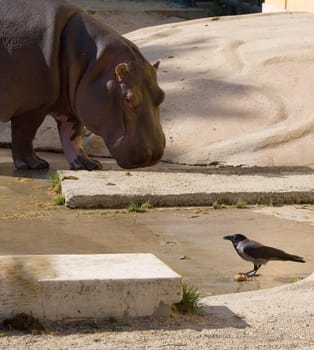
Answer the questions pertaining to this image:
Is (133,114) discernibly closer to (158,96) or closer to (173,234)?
(158,96)

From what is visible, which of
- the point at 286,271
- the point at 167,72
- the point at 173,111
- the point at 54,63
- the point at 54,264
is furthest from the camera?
the point at 167,72

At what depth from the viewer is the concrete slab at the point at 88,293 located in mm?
4840

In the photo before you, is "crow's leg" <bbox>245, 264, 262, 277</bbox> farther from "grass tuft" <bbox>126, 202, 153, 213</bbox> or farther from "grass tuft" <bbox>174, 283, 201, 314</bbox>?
"grass tuft" <bbox>126, 202, 153, 213</bbox>

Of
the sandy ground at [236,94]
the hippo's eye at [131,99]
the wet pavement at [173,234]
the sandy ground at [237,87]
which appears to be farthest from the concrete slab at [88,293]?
the sandy ground at [236,94]

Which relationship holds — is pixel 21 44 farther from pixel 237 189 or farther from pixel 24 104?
pixel 237 189

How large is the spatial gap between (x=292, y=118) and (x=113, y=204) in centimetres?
290

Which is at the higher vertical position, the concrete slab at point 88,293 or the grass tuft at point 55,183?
the concrete slab at point 88,293

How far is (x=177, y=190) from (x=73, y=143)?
62.7 inches

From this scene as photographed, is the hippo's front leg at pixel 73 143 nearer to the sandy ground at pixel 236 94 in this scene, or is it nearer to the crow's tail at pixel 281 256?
the sandy ground at pixel 236 94

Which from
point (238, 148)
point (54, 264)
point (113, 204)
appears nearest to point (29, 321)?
point (54, 264)

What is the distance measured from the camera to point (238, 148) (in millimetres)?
10398

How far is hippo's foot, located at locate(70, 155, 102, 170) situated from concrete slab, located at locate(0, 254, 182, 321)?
4.70m

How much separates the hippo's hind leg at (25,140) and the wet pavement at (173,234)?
0.83 m

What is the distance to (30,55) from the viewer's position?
9.46 m
